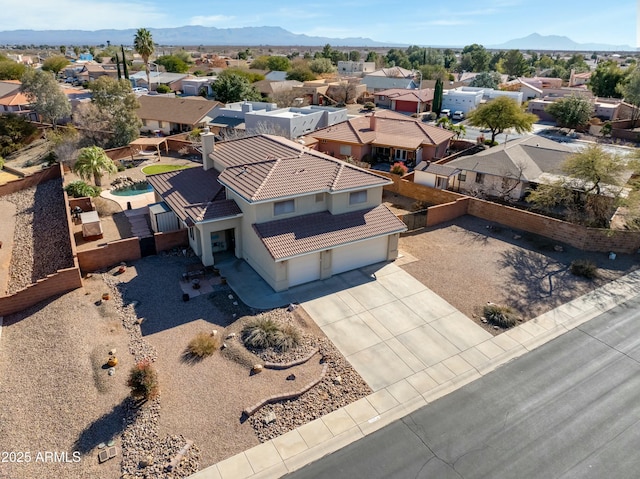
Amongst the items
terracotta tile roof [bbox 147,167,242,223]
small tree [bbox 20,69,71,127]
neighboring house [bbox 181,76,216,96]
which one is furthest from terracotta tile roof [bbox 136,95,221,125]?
terracotta tile roof [bbox 147,167,242,223]

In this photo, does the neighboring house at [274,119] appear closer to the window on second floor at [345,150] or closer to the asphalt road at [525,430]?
the window on second floor at [345,150]

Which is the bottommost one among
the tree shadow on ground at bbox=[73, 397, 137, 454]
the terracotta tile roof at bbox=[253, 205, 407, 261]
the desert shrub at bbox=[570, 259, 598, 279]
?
the tree shadow on ground at bbox=[73, 397, 137, 454]

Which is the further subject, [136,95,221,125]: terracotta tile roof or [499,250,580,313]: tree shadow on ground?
[136,95,221,125]: terracotta tile roof

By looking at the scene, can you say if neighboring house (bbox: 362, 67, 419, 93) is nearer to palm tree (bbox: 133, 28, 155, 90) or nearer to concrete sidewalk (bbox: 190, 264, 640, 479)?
palm tree (bbox: 133, 28, 155, 90)

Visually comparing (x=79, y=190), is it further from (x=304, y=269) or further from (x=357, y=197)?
(x=357, y=197)

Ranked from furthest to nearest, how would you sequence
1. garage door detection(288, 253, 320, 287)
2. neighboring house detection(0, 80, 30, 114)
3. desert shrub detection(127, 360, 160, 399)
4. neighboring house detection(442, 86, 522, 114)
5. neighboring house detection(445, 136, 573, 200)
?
neighboring house detection(442, 86, 522, 114) → neighboring house detection(0, 80, 30, 114) → neighboring house detection(445, 136, 573, 200) → garage door detection(288, 253, 320, 287) → desert shrub detection(127, 360, 160, 399)

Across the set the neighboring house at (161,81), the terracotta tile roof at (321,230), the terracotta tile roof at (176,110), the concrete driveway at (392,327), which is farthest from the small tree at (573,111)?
the neighboring house at (161,81)

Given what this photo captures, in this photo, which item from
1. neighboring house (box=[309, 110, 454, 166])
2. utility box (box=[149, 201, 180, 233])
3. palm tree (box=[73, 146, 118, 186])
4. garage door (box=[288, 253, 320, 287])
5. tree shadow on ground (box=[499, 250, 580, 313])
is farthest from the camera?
neighboring house (box=[309, 110, 454, 166])

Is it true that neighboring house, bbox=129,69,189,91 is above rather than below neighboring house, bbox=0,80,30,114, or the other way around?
above
